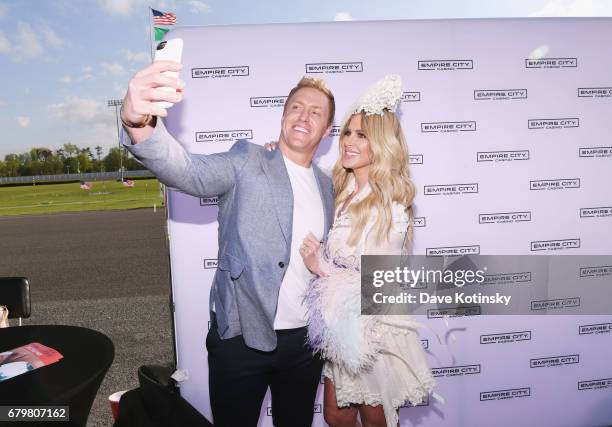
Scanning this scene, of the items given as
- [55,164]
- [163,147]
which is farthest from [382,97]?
[55,164]

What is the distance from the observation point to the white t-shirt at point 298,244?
6.23ft

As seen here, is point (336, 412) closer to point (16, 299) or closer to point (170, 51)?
point (170, 51)

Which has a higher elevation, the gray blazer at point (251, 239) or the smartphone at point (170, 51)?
the smartphone at point (170, 51)

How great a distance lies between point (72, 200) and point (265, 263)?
30154mm

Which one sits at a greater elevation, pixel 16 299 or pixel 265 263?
pixel 265 263

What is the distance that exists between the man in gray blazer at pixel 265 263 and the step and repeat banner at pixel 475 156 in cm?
75

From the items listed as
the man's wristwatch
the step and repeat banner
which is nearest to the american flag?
the step and repeat banner

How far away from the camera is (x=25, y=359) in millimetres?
1824

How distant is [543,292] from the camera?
9.55 feet

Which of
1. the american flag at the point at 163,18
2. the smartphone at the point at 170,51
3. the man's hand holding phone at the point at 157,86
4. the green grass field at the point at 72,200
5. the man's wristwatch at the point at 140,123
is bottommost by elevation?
the green grass field at the point at 72,200

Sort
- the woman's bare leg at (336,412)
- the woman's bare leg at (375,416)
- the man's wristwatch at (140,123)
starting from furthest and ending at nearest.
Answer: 1. the woman's bare leg at (336,412)
2. the woman's bare leg at (375,416)
3. the man's wristwatch at (140,123)

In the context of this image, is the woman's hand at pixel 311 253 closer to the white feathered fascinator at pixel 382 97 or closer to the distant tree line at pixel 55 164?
the white feathered fascinator at pixel 382 97

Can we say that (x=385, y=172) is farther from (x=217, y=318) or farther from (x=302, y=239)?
(x=217, y=318)

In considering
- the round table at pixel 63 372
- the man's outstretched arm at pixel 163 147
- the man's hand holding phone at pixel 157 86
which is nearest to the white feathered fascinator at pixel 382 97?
the man's outstretched arm at pixel 163 147
